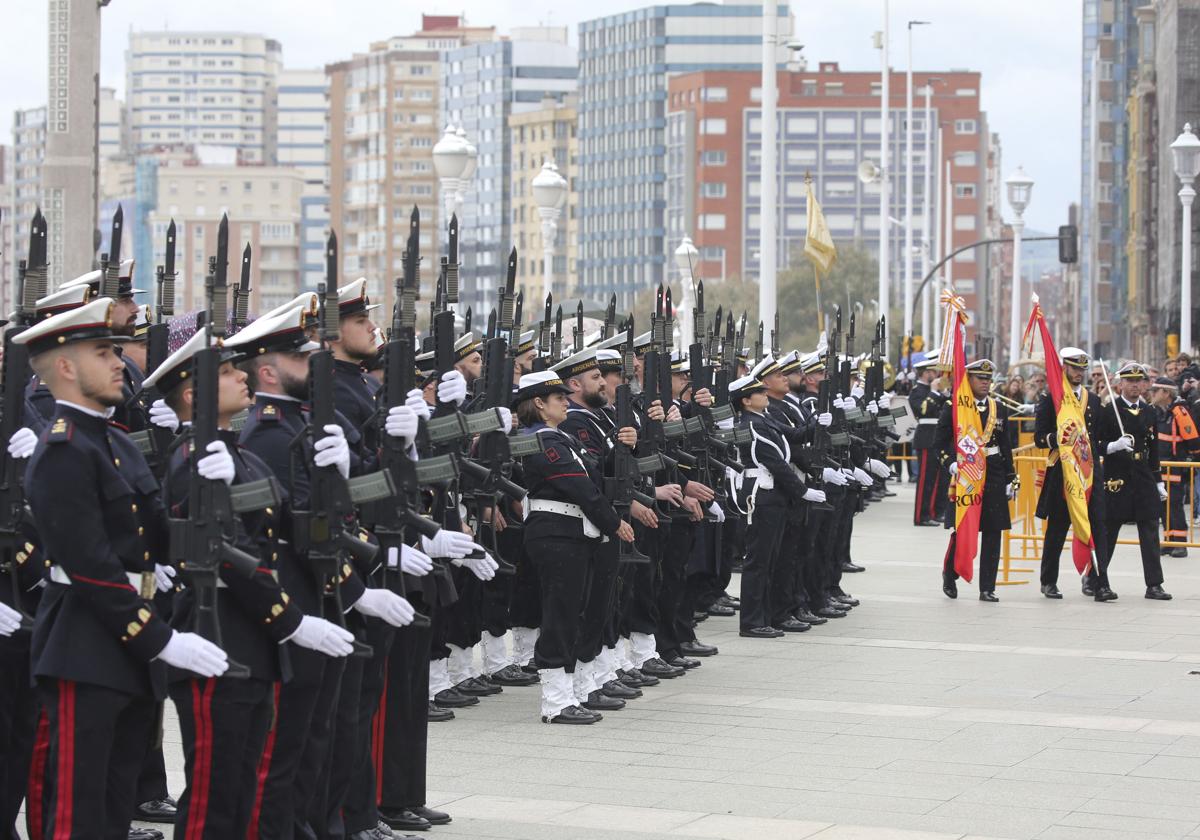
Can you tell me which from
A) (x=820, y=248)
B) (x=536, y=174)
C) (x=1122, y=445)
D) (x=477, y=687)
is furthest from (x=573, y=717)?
(x=536, y=174)

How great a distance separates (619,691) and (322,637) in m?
5.07

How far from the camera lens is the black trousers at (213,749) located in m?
6.47

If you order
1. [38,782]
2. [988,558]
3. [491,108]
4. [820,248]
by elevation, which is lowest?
[988,558]

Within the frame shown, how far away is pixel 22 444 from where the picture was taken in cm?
700

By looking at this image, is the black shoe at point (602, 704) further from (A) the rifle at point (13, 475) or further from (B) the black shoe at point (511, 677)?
(A) the rifle at point (13, 475)

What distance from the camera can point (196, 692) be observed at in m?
6.46

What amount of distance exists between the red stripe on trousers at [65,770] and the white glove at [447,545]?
241 centimetres

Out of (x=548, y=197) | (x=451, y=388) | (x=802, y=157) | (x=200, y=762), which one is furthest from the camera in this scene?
(x=802, y=157)

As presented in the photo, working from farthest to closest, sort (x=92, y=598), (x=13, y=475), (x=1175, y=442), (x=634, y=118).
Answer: (x=634, y=118)
(x=1175, y=442)
(x=13, y=475)
(x=92, y=598)

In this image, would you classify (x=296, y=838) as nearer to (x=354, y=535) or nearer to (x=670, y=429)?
(x=354, y=535)

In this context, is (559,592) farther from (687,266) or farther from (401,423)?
(687,266)

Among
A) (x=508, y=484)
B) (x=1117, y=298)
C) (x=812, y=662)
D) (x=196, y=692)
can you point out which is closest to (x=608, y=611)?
(x=508, y=484)

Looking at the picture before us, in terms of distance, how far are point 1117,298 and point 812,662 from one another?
106m

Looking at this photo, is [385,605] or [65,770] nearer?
[65,770]
